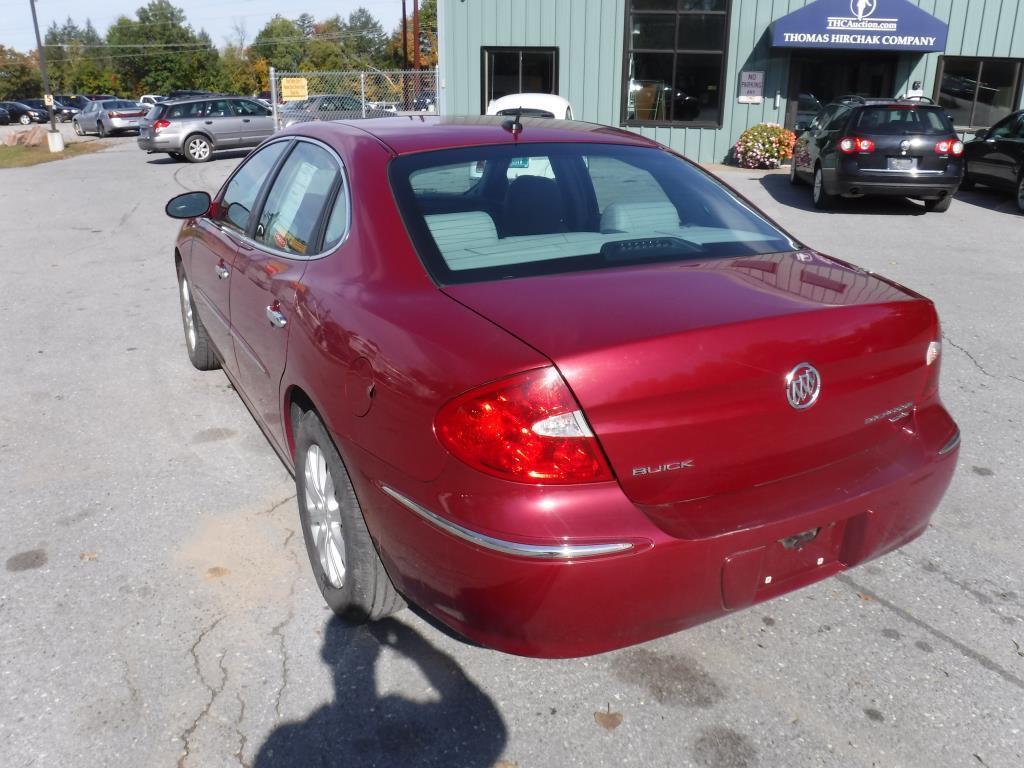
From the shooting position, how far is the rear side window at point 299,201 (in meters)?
3.23

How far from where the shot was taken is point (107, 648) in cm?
293

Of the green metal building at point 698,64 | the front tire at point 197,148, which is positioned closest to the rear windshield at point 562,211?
the green metal building at point 698,64

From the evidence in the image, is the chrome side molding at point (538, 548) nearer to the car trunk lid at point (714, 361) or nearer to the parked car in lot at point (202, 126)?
the car trunk lid at point (714, 361)

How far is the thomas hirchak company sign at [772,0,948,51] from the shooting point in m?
18.2

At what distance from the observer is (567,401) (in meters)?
2.17

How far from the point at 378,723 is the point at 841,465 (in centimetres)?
152

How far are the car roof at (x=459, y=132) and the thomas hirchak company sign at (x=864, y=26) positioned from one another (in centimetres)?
1672

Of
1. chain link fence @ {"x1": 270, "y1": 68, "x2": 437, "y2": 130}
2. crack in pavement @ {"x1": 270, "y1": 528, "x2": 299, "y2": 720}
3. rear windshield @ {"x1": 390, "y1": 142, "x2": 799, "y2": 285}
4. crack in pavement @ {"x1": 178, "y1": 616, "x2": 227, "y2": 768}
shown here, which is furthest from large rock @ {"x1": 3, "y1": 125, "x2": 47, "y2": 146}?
crack in pavement @ {"x1": 178, "y1": 616, "x2": 227, "y2": 768}

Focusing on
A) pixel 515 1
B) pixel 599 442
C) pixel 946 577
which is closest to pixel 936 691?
pixel 946 577

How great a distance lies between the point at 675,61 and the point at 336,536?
62.6ft

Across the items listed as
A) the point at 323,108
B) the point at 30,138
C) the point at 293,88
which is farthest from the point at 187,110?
the point at 30,138

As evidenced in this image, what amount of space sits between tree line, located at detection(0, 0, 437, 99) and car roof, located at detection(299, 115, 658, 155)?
6597 cm

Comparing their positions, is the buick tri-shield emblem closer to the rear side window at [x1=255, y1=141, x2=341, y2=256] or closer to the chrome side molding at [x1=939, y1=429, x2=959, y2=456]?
the chrome side molding at [x1=939, y1=429, x2=959, y2=456]

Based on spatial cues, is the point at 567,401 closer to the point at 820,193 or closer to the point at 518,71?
the point at 820,193
